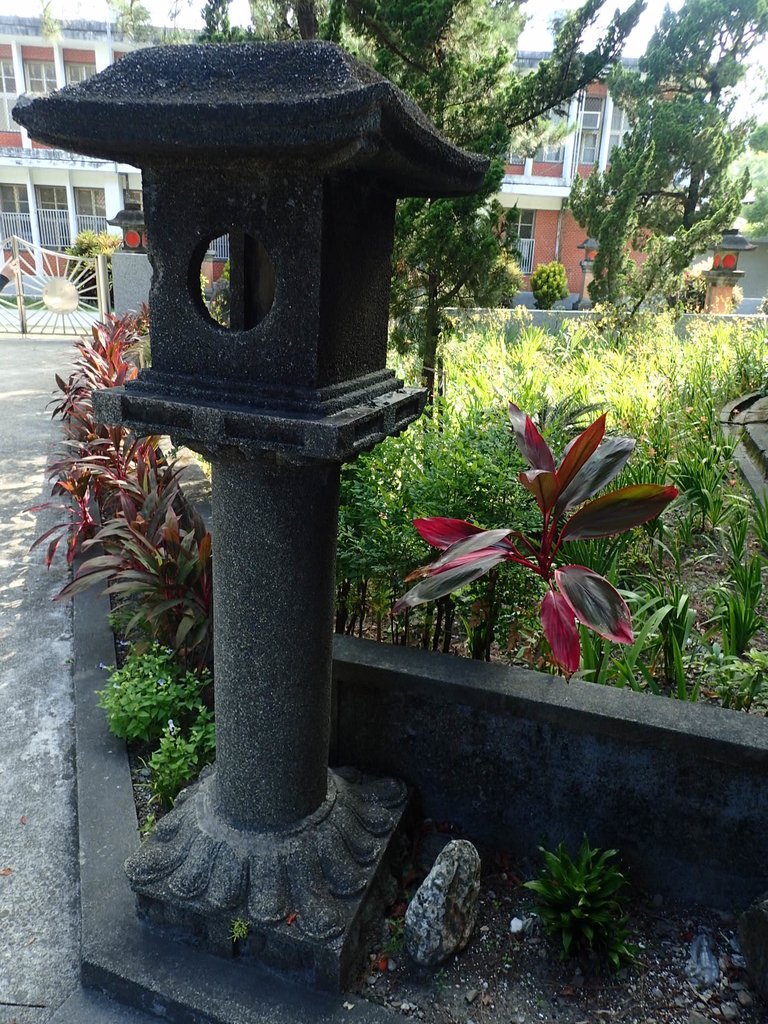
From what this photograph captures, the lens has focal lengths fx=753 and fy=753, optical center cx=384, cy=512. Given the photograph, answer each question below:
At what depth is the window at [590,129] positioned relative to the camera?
77.2 ft

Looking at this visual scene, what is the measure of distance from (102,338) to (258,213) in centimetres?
643

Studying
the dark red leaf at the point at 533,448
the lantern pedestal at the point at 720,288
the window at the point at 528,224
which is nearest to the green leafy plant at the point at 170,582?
the dark red leaf at the point at 533,448

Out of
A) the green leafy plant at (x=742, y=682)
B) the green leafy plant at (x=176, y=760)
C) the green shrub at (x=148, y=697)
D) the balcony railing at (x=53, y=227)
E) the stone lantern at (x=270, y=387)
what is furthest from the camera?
Result: the balcony railing at (x=53, y=227)

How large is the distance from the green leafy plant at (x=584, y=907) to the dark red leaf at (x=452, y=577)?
873 millimetres

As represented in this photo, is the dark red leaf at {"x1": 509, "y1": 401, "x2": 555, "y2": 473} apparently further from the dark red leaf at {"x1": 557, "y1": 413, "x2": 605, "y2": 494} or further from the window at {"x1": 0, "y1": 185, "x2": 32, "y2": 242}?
the window at {"x1": 0, "y1": 185, "x2": 32, "y2": 242}

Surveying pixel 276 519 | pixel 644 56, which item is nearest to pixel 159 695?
pixel 276 519

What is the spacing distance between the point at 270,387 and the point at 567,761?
150 centimetres

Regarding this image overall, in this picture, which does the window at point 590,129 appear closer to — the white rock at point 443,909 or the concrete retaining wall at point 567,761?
the concrete retaining wall at point 567,761

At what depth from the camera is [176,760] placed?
2697 mm

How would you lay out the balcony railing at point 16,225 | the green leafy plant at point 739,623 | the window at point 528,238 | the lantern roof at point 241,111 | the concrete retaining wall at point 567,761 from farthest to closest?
1. the balcony railing at point 16,225
2. the window at point 528,238
3. the green leafy plant at point 739,623
4. the concrete retaining wall at point 567,761
5. the lantern roof at point 241,111

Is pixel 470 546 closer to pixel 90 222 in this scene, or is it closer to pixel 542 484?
pixel 542 484

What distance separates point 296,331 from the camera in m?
1.80

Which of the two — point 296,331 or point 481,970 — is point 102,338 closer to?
point 296,331

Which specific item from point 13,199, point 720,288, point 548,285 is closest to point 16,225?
point 13,199
